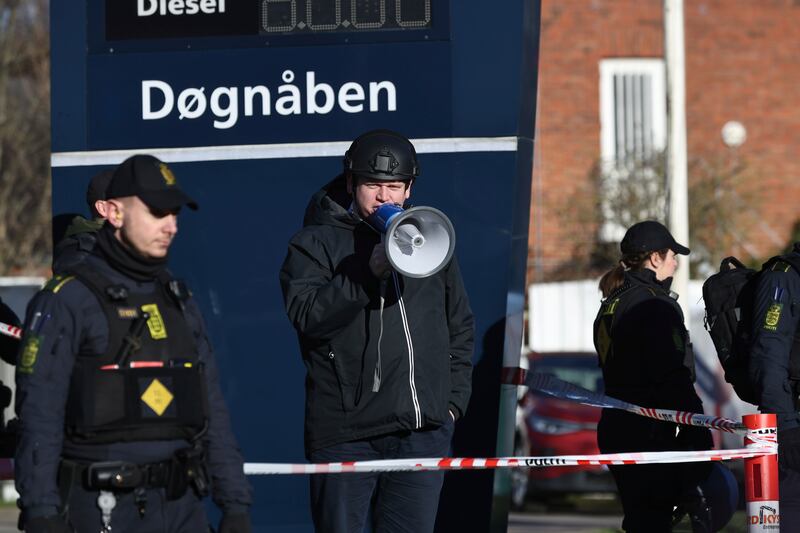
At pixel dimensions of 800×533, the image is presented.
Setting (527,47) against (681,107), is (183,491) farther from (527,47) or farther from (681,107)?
(681,107)

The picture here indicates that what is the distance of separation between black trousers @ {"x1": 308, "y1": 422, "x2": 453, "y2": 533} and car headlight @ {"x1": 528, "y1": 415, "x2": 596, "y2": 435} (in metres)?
9.09

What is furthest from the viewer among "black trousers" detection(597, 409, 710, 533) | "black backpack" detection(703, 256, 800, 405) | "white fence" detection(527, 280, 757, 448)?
"white fence" detection(527, 280, 757, 448)

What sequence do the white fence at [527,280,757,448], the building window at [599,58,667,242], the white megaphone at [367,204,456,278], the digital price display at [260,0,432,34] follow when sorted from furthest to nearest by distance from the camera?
the building window at [599,58,667,242] < the white fence at [527,280,757,448] < the digital price display at [260,0,432,34] < the white megaphone at [367,204,456,278]

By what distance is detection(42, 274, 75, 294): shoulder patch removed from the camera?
480 cm

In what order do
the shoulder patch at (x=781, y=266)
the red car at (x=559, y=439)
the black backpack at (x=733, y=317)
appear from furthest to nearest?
the red car at (x=559, y=439)
the black backpack at (x=733, y=317)
the shoulder patch at (x=781, y=266)

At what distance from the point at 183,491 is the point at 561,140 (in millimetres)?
22730

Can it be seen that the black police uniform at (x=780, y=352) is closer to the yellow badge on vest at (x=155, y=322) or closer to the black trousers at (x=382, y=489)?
the black trousers at (x=382, y=489)

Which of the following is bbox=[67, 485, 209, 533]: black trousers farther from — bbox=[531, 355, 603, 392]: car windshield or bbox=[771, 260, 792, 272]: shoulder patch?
bbox=[531, 355, 603, 392]: car windshield

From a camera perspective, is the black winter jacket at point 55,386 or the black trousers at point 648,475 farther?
the black trousers at point 648,475

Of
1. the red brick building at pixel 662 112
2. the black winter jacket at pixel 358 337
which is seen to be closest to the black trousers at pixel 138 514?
the black winter jacket at pixel 358 337

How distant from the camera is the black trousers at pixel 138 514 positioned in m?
4.76

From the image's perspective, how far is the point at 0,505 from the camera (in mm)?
15914

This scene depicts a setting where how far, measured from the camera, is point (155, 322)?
4883 mm

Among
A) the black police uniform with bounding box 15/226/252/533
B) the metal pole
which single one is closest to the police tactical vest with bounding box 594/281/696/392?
the black police uniform with bounding box 15/226/252/533
